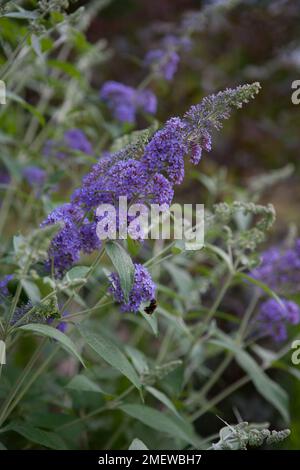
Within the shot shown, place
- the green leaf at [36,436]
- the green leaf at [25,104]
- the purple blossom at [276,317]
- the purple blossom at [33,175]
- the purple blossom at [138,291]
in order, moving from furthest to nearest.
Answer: the purple blossom at [33,175], the purple blossom at [276,317], the green leaf at [25,104], the green leaf at [36,436], the purple blossom at [138,291]

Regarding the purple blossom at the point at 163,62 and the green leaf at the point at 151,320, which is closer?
the green leaf at the point at 151,320

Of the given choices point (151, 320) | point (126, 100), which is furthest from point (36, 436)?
point (126, 100)

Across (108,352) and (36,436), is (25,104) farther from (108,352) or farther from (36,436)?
(36,436)

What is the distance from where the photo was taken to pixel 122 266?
147 cm

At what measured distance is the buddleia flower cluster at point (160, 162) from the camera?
147 cm

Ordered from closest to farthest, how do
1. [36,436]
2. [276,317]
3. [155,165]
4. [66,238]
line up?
1. [155,165]
2. [66,238]
3. [36,436]
4. [276,317]

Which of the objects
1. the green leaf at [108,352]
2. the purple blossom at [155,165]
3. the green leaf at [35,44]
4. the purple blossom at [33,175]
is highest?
the green leaf at [35,44]

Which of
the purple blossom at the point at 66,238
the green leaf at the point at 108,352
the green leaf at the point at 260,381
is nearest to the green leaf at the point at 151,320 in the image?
the green leaf at the point at 108,352

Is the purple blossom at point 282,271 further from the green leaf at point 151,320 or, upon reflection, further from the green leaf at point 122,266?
the green leaf at point 122,266

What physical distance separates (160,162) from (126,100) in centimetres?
173

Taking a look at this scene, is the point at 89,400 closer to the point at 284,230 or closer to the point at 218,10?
the point at 218,10

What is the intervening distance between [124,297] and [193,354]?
3.87 feet

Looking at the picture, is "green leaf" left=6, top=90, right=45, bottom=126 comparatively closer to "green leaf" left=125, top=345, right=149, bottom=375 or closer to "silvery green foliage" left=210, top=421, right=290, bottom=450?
"green leaf" left=125, top=345, right=149, bottom=375

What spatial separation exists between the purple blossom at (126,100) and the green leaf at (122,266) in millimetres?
1614
